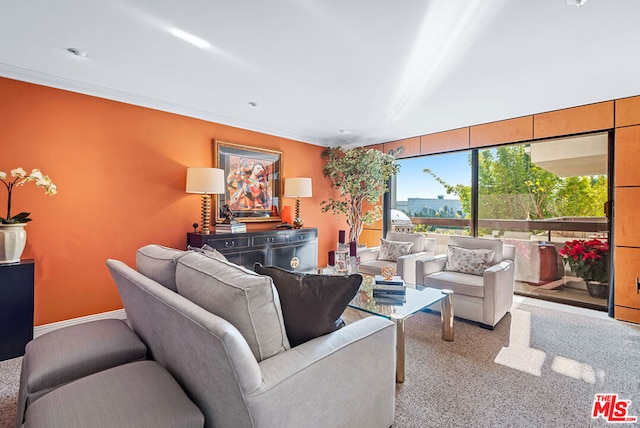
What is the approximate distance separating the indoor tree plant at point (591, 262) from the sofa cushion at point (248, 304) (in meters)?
4.04

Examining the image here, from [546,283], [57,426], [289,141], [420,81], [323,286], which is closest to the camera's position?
[57,426]

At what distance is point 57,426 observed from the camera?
40.9 inches

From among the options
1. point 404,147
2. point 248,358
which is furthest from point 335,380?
point 404,147

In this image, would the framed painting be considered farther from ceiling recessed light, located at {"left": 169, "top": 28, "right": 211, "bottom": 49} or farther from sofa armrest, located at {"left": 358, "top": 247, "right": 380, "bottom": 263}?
ceiling recessed light, located at {"left": 169, "top": 28, "right": 211, "bottom": 49}

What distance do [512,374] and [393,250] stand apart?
2.17 meters

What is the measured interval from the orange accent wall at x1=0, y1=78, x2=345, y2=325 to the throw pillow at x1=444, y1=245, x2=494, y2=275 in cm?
318

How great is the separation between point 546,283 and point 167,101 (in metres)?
5.15

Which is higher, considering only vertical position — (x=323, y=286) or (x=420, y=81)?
(x=420, y=81)

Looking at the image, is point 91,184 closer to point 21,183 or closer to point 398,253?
point 21,183

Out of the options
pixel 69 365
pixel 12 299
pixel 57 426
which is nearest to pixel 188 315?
pixel 57 426

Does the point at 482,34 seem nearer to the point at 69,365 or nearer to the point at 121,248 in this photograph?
the point at 69,365

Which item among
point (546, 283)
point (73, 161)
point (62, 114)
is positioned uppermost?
point (62, 114)

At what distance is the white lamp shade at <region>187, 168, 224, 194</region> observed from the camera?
11.5 ft

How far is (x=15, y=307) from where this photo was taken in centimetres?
244
